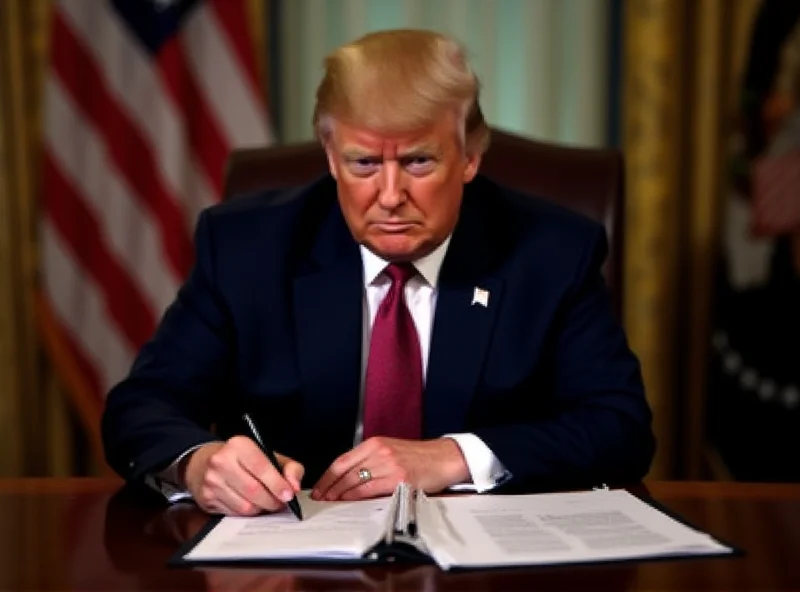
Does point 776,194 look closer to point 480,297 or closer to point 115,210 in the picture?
point 480,297

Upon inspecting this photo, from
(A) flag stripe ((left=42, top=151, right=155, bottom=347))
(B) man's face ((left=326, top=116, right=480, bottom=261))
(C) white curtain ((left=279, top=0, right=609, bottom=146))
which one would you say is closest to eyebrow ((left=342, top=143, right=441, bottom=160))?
(B) man's face ((left=326, top=116, right=480, bottom=261))


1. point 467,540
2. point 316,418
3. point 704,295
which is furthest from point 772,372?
point 467,540

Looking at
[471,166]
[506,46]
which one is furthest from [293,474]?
[506,46]

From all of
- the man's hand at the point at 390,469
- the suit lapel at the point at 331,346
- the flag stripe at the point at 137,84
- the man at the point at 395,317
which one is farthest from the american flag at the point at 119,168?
the man's hand at the point at 390,469

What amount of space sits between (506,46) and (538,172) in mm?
1334

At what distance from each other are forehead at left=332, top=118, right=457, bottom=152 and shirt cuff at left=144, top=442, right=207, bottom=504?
54cm

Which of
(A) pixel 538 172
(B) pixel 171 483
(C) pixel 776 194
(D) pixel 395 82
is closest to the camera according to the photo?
(B) pixel 171 483

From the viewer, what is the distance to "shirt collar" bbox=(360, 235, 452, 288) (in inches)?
78.1

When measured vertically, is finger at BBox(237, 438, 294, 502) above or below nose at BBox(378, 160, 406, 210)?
below

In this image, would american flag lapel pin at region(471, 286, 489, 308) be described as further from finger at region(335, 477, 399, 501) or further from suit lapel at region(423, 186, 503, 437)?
finger at region(335, 477, 399, 501)

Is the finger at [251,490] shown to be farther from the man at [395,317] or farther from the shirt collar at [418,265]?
the shirt collar at [418,265]

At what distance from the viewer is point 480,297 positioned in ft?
6.46

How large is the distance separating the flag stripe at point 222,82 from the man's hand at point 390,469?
1929mm

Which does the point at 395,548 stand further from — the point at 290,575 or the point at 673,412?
the point at 673,412
